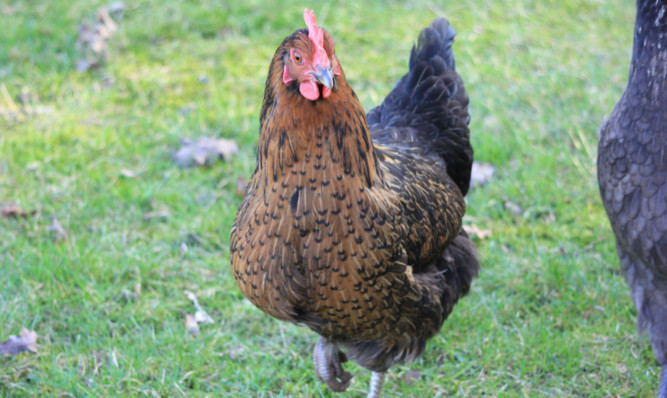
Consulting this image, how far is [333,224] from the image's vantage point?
2672 mm

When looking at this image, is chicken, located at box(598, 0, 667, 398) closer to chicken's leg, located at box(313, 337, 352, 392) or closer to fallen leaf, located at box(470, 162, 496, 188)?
chicken's leg, located at box(313, 337, 352, 392)

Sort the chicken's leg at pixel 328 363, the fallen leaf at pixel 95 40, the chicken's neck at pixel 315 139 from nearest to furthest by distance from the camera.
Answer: the chicken's neck at pixel 315 139 → the chicken's leg at pixel 328 363 → the fallen leaf at pixel 95 40

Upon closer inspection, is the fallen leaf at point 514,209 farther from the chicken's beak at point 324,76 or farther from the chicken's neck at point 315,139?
the chicken's beak at point 324,76

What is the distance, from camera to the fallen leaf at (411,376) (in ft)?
12.3

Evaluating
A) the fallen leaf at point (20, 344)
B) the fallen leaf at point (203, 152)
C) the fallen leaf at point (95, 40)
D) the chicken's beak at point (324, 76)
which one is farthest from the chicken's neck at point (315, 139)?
the fallen leaf at point (95, 40)

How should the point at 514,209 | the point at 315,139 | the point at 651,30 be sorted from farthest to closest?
the point at 514,209, the point at 651,30, the point at 315,139

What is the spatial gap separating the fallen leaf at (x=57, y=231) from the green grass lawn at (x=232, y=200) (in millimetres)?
34

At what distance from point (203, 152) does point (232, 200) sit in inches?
24.0

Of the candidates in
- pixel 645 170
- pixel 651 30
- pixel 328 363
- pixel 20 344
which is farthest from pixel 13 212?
pixel 651 30

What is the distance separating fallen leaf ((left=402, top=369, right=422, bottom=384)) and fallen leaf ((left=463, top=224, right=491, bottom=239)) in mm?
1202

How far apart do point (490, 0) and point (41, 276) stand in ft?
17.8

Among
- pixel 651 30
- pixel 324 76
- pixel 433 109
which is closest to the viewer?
pixel 324 76

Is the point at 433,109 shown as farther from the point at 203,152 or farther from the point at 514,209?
the point at 203,152

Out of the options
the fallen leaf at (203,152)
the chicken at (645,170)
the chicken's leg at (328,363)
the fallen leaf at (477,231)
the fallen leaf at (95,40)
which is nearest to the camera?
the chicken at (645,170)
